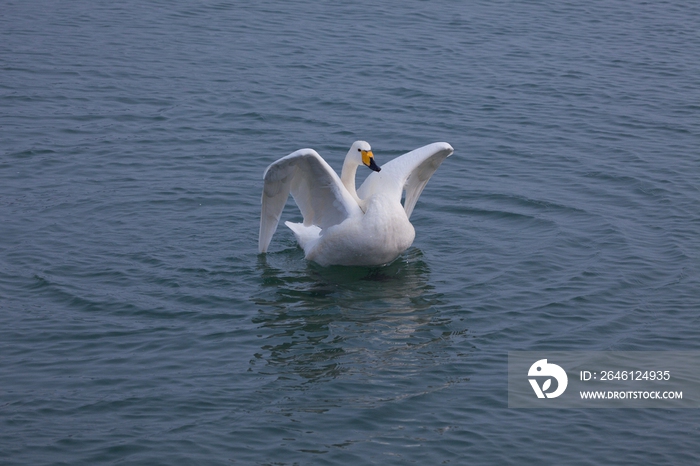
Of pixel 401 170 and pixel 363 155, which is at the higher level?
pixel 363 155

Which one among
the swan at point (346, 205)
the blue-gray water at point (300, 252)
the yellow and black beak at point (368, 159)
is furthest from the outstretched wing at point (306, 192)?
the blue-gray water at point (300, 252)

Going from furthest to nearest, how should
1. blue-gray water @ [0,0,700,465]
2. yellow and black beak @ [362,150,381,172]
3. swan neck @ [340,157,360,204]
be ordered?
swan neck @ [340,157,360,204] → yellow and black beak @ [362,150,381,172] → blue-gray water @ [0,0,700,465]

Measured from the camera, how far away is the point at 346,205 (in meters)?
12.2

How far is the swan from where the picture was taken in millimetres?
12008

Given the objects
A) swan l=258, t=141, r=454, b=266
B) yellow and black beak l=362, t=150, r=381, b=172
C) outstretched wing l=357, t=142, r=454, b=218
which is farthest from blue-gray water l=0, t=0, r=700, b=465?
yellow and black beak l=362, t=150, r=381, b=172

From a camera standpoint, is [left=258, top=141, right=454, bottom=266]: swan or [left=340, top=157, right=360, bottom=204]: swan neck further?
[left=340, top=157, right=360, bottom=204]: swan neck

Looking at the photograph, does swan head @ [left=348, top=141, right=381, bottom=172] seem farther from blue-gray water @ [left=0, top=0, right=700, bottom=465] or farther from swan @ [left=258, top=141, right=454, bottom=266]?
blue-gray water @ [left=0, top=0, right=700, bottom=465]

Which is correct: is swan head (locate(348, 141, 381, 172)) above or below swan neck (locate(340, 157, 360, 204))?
above

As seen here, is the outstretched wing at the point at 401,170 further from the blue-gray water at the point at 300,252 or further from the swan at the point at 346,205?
the blue-gray water at the point at 300,252

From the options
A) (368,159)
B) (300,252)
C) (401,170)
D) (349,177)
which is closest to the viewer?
(368,159)

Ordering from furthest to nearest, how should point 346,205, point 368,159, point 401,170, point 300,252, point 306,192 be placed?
point 300,252 → point 306,192 → point 401,170 → point 368,159 → point 346,205

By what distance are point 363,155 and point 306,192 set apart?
92 centimetres

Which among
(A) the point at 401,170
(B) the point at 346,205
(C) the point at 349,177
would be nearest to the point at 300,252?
(C) the point at 349,177

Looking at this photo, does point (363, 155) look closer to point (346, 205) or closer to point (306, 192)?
point (346, 205)
